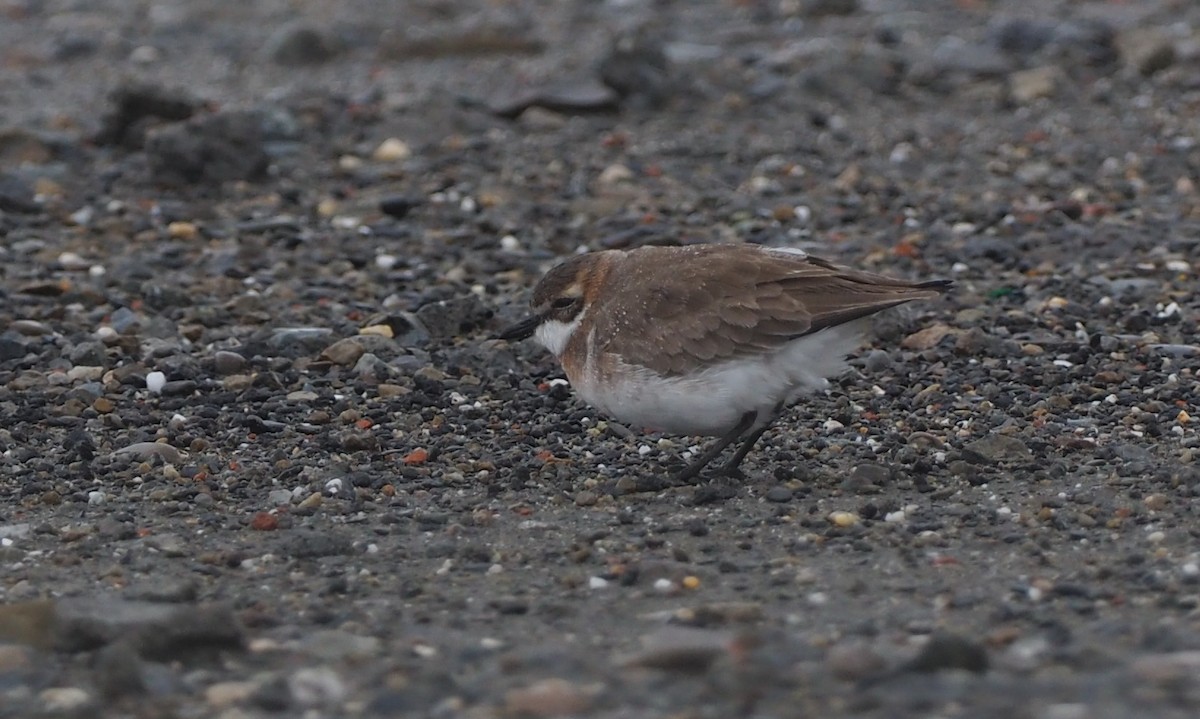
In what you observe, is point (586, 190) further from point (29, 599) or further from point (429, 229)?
point (29, 599)

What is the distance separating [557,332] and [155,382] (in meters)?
2.09

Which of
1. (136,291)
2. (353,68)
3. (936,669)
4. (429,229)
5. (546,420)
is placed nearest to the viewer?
(936,669)

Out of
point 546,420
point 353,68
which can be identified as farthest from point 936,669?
point 353,68

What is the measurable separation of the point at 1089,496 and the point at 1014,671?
1840 millimetres

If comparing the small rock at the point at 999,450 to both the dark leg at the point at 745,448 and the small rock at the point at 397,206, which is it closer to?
the dark leg at the point at 745,448

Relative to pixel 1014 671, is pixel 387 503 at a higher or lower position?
lower

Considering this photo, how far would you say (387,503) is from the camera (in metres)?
6.67

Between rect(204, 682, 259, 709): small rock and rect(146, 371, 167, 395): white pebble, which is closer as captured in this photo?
rect(204, 682, 259, 709): small rock

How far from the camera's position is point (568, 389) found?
26.6ft

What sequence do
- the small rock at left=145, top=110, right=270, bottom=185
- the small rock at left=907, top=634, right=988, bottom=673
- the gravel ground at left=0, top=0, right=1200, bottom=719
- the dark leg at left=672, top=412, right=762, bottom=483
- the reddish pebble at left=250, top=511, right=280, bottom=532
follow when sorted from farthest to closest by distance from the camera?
the small rock at left=145, top=110, right=270, bottom=185
the dark leg at left=672, top=412, right=762, bottom=483
the reddish pebble at left=250, top=511, right=280, bottom=532
the gravel ground at left=0, top=0, right=1200, bottom=719
the small rock at left=907, top=634, right=988, bottom=673

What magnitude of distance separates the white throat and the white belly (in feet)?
1.64

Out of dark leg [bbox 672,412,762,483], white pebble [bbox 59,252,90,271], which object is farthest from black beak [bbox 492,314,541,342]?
white pebble [bbox 59,252,90,271]

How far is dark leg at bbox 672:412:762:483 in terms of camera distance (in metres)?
6.73

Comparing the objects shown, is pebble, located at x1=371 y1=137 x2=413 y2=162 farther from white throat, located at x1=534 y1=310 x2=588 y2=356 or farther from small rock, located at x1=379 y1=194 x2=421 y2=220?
white throat, located at x1=534 y1=310 x2=588 y2=356
